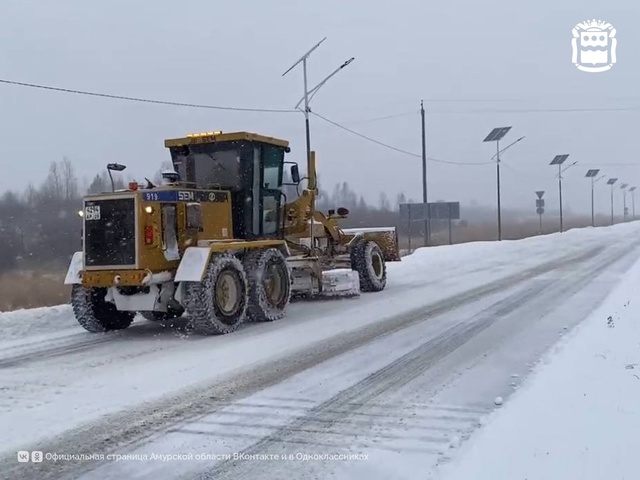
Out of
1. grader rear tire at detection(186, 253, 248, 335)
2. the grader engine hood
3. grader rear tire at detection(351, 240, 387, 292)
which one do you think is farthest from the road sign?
the grader engine hood

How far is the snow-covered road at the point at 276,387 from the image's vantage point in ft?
15.4

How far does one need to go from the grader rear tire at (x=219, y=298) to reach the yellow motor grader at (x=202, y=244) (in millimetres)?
15

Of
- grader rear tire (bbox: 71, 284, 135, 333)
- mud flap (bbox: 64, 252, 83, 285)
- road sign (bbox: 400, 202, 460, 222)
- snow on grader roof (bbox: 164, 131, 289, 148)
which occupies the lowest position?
grader rear tire (bbox: 71, 284, 135, 333)

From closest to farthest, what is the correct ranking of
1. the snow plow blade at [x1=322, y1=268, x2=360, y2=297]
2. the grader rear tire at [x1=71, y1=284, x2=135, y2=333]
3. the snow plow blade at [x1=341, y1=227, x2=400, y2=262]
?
the grader rear tire at [x1=71, y1=284, x2=135, y2=333] < the snow plow blade at [x1=322, y1=268, x2=360, y2=297] < the snow plow blade at [x1=341, y1=227, x2=400, y2=262]

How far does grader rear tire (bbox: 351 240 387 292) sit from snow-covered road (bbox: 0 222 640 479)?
2674 mm

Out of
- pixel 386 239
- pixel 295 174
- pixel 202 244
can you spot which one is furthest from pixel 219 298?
pixel 386 239

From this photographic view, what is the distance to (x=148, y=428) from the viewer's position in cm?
534

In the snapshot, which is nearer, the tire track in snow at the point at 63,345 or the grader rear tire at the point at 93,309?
the tire track in snow at the point at 63,345

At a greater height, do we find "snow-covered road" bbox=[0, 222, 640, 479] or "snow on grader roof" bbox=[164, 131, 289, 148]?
"snow on grader roof" bbox=[164, 131, 289, 148]

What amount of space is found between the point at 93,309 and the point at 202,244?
6.18 feet

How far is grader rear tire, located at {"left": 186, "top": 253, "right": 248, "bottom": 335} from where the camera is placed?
934 cm

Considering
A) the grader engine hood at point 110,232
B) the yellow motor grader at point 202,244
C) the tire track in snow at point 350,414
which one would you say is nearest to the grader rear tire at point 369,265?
the yellow motor grader at point 202,244

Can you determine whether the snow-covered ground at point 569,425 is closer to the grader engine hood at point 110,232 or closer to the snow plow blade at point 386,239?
the grader engine hood at point 110,232

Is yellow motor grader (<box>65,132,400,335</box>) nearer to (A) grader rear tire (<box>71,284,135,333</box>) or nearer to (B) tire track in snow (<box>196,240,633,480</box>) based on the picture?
(A) grader rear tire (<box>71,284,135,333</box>)
